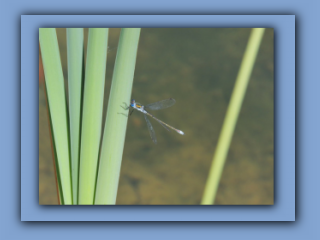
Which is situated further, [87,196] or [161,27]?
[161,27]

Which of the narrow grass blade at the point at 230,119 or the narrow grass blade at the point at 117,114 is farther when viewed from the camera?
the narrow grass blade at the point at 230,119

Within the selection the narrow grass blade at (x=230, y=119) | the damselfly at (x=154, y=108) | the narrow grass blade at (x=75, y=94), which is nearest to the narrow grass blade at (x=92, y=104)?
the narrow grass blade at (x=75, y=94)

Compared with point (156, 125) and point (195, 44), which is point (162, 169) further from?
point (195, 44)

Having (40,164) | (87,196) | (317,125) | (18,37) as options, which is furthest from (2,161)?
(317,125)

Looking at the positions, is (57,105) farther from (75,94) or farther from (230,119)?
(230,119)

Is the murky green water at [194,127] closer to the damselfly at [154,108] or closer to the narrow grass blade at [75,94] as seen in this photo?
the damselfly at [154,108]

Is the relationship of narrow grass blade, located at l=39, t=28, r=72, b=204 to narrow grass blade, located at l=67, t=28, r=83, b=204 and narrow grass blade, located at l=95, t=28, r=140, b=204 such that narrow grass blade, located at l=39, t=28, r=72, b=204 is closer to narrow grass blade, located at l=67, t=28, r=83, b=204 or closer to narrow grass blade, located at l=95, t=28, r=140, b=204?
narrow grass blade, located at l=67, t=28, r=83, b=204

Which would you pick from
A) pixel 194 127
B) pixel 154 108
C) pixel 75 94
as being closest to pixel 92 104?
pixel 75 94
